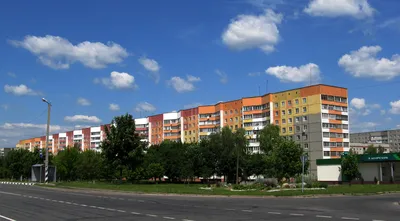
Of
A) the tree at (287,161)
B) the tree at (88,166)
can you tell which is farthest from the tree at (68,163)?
the tree at (287,161)

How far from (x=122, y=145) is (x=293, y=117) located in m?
58.4

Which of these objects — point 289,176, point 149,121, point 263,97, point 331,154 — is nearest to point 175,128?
point 149,121

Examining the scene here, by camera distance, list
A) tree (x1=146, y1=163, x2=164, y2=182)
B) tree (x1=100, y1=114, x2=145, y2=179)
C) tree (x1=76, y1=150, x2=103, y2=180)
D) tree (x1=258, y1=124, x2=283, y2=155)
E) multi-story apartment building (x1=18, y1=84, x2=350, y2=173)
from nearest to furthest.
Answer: tree (x1=100, y1=114, x2=145, y2=179) → tree (x1=146, y1=163, x2=164, y2=182) → tree (x1=258, y1=124, x2=283, y2=155) → tree (x1=76, y1=150, x2=103, y2=180) → multi-story apartment building (x1=18, y1=84, x2=350, y2=173)

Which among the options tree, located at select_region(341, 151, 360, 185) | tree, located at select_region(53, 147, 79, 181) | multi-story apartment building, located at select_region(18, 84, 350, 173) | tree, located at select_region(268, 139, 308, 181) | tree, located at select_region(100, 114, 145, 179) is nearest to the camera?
tree, located at select_region(100, 114, 145, 179)

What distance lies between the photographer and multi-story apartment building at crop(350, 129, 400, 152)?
7277 inches

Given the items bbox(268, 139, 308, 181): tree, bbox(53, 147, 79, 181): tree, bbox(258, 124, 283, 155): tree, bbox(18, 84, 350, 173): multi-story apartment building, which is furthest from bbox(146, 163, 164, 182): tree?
bbox(268, 139, 308, 181): tree

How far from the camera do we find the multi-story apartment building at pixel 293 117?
317 feet

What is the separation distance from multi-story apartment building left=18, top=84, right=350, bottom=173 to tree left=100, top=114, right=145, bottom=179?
1631 inches

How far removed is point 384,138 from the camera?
190 metres

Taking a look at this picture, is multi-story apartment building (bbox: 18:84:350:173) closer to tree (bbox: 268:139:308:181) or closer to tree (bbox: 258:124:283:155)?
tree (bbox: 258:124:283:155)

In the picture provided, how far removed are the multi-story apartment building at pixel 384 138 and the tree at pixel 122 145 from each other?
15525 centimetres

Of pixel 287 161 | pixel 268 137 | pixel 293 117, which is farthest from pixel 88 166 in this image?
pixel 293 117

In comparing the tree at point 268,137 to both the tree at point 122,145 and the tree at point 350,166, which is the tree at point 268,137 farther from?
the tree at point 122,145

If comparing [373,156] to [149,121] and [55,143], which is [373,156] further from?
[55,143]
